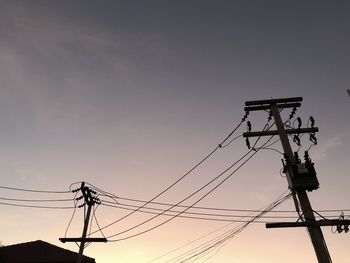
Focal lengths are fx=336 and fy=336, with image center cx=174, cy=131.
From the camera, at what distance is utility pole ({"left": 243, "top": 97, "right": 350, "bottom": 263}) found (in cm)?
991

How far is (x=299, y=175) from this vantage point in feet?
36.0

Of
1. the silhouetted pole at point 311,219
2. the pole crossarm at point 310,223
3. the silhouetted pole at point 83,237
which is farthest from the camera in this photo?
the silhouetted pole at point 83,237

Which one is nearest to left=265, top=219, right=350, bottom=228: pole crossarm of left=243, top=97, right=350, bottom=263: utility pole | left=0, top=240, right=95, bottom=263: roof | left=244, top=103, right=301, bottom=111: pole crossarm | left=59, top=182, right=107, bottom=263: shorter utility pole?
left=243, top=97, right=350, bottom=263: utility pole

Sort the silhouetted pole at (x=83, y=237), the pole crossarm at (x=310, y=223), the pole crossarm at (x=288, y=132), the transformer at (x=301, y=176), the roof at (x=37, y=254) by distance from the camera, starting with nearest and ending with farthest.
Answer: the pole crossarm at (x=310, y=223), the transformer at (x=301, y=176), the pole crossarm at (x=288, y=132), the silhouetted pole at (x=83, y=237), the roof at (x=37, y=254)

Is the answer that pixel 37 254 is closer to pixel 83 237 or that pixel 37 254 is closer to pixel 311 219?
pixel 83 237

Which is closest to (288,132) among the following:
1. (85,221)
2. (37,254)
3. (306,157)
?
(306,157)

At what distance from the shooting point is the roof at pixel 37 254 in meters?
30.0

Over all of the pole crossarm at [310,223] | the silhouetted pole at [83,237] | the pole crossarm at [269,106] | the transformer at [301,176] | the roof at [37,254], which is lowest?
the pole crossarm at [310,223]

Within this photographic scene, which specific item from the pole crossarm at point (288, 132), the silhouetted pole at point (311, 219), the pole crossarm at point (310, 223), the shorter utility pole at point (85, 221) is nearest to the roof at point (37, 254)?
the shorter utility pole at point (85, 221)

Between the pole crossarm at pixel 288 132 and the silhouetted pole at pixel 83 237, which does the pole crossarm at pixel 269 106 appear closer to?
the pole crossarm at pixel 288 132

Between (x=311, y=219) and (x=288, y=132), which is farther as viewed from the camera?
(x=288, y=132)

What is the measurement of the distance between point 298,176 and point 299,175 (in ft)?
0.16

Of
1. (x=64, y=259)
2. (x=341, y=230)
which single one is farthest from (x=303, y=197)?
(x=64, y=259)

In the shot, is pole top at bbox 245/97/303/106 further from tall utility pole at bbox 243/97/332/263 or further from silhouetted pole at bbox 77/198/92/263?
silhouetted pole at bbox 77/198/92/263
